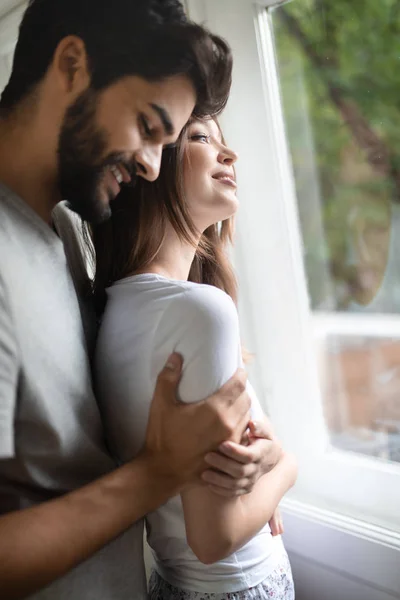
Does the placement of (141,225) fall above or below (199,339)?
above

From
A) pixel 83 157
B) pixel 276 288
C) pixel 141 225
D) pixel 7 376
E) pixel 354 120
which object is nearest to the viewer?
pixel 7 376

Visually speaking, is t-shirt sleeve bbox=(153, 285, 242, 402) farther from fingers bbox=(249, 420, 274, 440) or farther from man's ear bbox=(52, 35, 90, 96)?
man's ear bbox=(52, 35, 90, 96)

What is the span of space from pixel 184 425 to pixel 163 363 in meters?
0.08

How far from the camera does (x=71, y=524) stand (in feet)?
2.30

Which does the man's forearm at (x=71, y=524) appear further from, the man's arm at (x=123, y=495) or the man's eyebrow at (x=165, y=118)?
the man's eyebrow at (x=165, y=118)

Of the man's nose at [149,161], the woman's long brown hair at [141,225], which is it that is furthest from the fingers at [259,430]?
the man's nose at [149,161]

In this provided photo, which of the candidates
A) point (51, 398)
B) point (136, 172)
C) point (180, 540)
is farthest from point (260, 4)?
point (180, 540)

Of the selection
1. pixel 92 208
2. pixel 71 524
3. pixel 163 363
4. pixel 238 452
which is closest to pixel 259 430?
pixel 238 452

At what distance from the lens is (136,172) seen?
0.82m

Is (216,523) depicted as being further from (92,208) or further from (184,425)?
(92,208)

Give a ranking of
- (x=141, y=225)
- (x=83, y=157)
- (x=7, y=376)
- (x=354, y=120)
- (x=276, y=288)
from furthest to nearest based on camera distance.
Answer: (x=276, y=288) < (x=354, y=120) < (x=141, y=225) < (x=83, y=157) < (x=7, y=376)

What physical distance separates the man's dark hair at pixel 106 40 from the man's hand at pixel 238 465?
1.67ft

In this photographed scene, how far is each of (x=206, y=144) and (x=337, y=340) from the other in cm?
59

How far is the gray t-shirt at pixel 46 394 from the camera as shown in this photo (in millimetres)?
697
